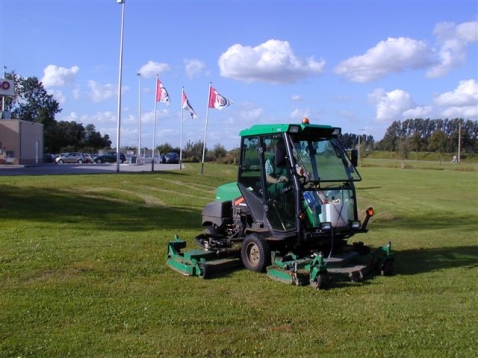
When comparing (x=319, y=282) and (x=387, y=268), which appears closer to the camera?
(x=319, y=282)

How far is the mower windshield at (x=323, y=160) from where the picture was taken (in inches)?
317

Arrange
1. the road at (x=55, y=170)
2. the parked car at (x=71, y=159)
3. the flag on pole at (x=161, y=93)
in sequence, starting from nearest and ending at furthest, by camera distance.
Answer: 1. the road at (x=55, y=170)
2. the flag on pole at (x=161, y=93)
3. the parked car at (x=71, y=159)

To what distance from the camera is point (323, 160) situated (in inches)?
329

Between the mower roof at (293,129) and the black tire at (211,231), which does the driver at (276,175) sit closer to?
the mower roof at (293,129)

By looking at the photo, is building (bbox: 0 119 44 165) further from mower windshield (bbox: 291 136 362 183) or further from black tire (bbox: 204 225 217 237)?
mower windshield (bbox: 291 136 362 183)

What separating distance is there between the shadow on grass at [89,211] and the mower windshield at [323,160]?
24.0 feet

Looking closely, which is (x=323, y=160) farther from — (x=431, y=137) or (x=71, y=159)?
(x=431, y=137)

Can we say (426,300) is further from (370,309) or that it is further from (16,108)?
(16,108)

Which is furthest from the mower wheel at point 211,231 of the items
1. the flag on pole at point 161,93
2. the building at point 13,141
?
the building at point 13,141

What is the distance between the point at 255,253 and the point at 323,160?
1.86 m

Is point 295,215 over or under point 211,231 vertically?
over

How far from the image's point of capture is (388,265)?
8.29m

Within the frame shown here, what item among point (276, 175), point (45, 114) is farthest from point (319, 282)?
point (45, 114)

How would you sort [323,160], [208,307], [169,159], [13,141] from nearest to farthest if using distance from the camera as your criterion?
[208,307], [323,160], [13,141], [169,159]
